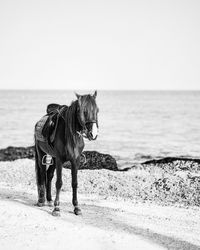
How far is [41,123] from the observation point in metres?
8.85

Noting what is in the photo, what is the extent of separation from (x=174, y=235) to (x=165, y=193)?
494cm

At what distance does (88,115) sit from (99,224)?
2.08m

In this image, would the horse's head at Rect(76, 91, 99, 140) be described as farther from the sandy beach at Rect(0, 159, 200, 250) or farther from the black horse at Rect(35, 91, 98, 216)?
the sandy beach at Rect(0, 159, 200, 250)

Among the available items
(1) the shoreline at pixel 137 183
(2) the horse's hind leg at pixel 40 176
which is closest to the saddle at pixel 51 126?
(2) the horse's hind leg at pixel 40 176

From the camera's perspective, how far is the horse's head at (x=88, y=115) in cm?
707

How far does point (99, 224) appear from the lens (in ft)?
25.3

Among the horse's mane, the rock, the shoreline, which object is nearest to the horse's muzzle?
the horse's mane

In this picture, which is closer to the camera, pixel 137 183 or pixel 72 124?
pixel 72 124

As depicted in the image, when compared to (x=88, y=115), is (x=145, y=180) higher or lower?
lower

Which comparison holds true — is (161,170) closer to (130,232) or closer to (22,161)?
(22,161)

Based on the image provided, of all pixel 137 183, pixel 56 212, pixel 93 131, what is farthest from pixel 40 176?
pixel 137 183

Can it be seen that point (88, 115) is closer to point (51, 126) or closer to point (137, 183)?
point (51, 126)

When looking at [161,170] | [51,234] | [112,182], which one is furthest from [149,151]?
[51,234]

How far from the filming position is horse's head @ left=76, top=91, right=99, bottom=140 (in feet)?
23.2
